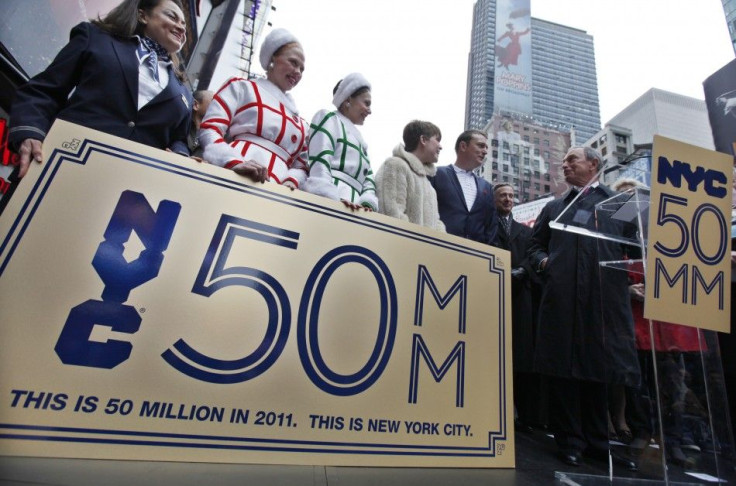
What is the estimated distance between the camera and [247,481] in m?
0.82

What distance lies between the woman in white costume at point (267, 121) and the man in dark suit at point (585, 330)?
48.0 inches

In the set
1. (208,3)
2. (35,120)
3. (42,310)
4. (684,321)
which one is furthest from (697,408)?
(208,3)

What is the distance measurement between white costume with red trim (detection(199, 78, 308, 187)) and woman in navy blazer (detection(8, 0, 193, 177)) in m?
0.16

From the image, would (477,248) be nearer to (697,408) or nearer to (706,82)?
(697,408)

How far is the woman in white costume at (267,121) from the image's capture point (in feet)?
4.35

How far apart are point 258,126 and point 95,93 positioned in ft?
1.73

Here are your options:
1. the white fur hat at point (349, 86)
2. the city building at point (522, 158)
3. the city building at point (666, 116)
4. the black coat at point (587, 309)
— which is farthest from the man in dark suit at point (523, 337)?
the city building at point (666, 116)

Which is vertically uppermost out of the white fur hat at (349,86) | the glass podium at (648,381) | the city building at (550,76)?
the city building at (550,76)

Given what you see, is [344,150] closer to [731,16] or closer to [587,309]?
[587,309]

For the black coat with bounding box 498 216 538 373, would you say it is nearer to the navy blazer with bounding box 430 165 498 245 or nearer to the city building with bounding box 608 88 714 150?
the navy blazer with bounding box 430 165 498 245

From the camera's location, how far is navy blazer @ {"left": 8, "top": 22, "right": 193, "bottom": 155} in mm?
1085

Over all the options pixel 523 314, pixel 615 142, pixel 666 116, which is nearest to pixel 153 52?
pixel 523 314

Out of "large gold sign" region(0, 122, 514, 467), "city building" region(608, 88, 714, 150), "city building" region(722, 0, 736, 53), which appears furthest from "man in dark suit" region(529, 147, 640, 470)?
"city building" region(608, 88, 714, 150)

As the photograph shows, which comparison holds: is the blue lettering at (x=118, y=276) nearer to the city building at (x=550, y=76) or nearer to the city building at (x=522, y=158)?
the city building at (x=522, y=158)
